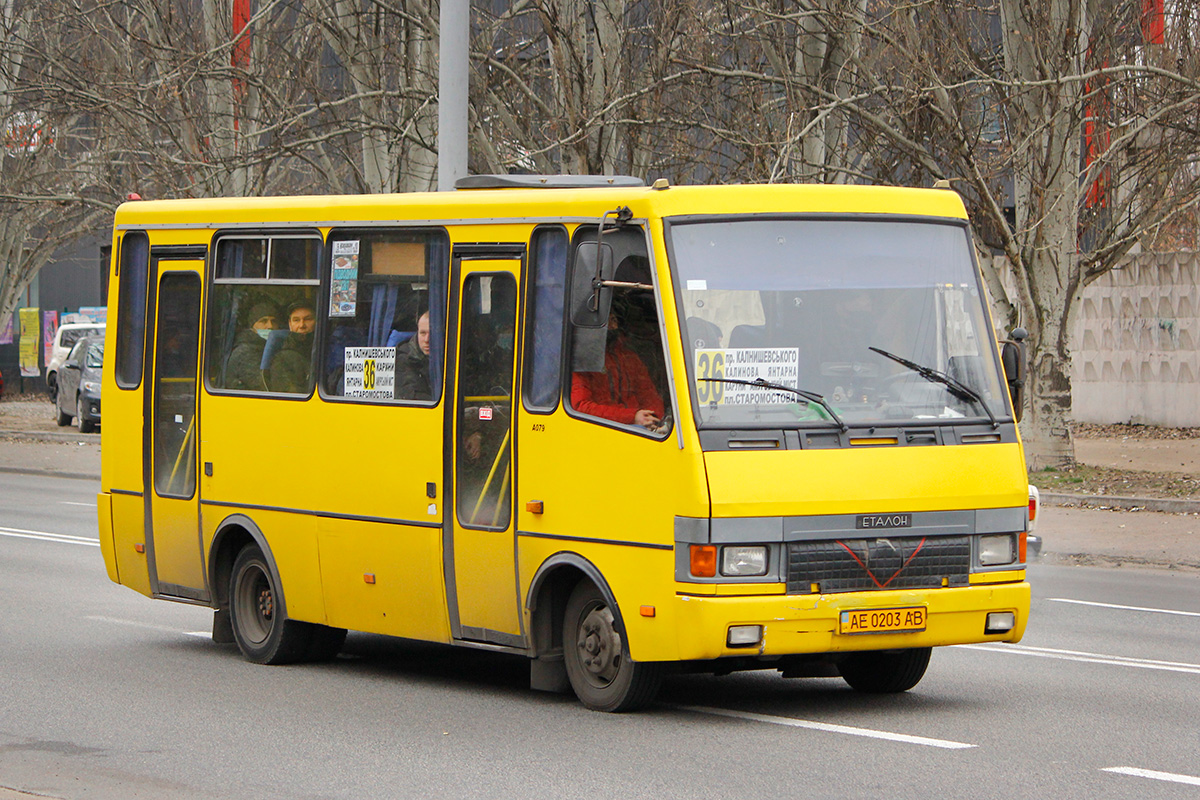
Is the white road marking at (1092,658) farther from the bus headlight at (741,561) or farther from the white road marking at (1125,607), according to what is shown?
the bus headlight at (741,561)

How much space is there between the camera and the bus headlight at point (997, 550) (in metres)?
8.75

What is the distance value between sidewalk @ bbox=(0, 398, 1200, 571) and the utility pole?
6713mm

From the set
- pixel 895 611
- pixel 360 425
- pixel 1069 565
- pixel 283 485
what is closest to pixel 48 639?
pixel 283 485

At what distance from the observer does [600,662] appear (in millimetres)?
8906

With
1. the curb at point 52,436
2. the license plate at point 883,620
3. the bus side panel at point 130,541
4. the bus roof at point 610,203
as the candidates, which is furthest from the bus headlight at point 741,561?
the curb at point 52,436

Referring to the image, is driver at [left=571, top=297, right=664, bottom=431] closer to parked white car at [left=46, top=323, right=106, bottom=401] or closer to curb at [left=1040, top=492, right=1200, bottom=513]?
curb at [left=1040, top=492, right=1200, bottom=513]

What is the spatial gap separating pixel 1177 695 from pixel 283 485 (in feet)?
16.8

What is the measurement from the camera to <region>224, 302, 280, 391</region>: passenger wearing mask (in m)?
11.1

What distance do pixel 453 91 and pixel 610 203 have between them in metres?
7.75

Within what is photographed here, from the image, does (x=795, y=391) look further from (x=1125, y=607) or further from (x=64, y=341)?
(x=64, y=341)

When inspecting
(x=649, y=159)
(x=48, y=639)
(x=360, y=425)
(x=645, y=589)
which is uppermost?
(x=649, y=159)

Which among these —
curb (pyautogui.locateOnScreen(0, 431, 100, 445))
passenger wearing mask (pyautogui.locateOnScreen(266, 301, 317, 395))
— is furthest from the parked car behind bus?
passenger wearing mask (pyautogui.locateOnScreen(266, 301, 317, 395))

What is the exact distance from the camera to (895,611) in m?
8.44

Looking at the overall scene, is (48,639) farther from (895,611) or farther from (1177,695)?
(1177,695)
